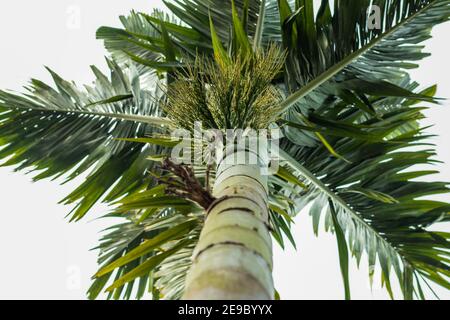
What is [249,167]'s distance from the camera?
5.00 ft

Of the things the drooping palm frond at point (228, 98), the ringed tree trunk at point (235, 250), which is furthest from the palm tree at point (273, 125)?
→ the ringed tree trunk at point (235, 250)

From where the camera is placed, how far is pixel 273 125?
214 centimetres

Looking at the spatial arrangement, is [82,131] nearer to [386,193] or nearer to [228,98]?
[228,98]

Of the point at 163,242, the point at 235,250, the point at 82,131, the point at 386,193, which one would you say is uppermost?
the point at 82,131

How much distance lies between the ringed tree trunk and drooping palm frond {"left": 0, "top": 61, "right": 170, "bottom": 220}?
141 cm

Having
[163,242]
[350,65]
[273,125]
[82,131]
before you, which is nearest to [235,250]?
[163,242]

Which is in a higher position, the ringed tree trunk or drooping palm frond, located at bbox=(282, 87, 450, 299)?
drooping palm frond, located at bbox=(282, 87, 450, 299)

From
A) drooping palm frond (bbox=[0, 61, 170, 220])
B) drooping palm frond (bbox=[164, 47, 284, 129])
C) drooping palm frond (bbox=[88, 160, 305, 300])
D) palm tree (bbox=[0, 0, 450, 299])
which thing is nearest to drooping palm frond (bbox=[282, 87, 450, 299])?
palm tree (bbox=[0, 0, 450, 299])

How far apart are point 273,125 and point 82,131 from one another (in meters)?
1.26

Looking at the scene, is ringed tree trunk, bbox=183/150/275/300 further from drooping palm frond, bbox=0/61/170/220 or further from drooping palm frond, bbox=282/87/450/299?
drooping palm frond, bbox=0/61/170/220

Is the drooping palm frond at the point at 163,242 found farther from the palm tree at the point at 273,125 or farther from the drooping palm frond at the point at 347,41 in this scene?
the drooping palm frond at the point at 347,41

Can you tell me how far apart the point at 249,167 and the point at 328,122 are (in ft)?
2.96

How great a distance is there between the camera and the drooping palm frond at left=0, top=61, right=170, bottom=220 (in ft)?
8.73
